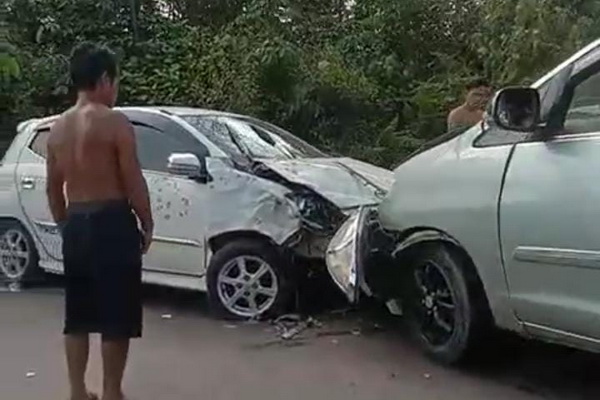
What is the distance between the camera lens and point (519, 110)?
5.32m

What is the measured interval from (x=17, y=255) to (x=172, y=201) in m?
1.96

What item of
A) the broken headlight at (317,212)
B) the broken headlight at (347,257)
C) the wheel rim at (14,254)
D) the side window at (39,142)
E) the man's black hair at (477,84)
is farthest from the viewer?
the man's black hair at (477,84)

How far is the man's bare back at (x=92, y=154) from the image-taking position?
4875mm

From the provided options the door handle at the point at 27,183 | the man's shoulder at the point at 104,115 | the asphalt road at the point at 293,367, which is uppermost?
the man's shoulder at the point at 104,115

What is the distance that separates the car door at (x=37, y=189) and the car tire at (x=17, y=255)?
8.2 inches

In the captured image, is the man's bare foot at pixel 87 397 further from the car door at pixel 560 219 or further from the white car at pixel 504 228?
the car door at pixel 560 219

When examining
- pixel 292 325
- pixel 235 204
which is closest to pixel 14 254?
pixel 235 204

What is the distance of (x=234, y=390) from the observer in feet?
18.7

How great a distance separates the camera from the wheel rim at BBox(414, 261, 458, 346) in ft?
19.4

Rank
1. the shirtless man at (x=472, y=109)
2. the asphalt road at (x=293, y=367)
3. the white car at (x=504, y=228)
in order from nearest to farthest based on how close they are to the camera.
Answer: the white car at (x=504, y=228), the asphalt road at (x=293, y=367), the shirtless man at (x=472, y=109)

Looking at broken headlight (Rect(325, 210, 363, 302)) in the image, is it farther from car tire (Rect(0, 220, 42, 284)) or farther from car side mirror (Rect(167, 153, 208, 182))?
car tire (Rect(0, 220, 42, 284))

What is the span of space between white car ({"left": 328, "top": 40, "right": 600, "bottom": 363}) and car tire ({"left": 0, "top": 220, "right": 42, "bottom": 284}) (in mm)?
3525

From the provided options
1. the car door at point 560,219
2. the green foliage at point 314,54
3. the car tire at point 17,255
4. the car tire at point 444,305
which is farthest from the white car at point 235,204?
the green foliage at point 314,54

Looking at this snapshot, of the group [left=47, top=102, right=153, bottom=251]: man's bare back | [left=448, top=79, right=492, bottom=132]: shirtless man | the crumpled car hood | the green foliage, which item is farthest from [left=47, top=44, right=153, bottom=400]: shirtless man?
the green foliage
